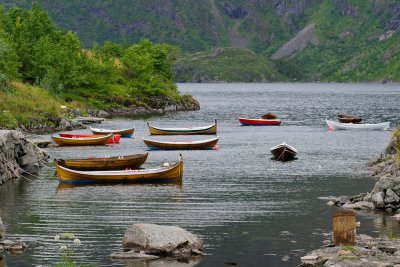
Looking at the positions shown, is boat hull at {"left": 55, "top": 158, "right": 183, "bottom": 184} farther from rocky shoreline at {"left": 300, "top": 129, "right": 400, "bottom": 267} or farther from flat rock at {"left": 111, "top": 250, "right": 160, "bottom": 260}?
flat rock at {"left": 111, "top": 250, "right": 160, "bottom": 260}

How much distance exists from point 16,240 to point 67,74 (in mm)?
142687

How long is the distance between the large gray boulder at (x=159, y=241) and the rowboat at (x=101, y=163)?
105 feet

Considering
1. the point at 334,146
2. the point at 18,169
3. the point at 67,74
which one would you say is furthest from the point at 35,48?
the point at 18,169

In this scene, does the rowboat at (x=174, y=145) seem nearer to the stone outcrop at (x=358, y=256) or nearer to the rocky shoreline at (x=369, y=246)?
the rocky shoreline at (x=369, y=246)

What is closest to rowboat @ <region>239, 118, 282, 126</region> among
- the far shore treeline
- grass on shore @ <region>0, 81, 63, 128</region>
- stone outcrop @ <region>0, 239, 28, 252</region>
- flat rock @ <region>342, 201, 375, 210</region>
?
the far shore treeline

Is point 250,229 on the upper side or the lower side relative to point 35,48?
lower

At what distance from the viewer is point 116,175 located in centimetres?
7212

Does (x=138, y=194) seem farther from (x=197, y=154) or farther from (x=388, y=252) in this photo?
(x=197, y=154)

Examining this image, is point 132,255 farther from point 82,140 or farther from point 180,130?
point 180,130

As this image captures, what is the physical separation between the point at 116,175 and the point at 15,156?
11582 mm

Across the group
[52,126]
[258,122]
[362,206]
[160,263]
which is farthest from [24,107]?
[160,263]

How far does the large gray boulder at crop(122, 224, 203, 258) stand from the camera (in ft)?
139

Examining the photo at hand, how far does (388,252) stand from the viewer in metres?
41.5

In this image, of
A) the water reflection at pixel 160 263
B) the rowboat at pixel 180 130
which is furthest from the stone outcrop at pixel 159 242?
the rowboat at pixel 180 130
